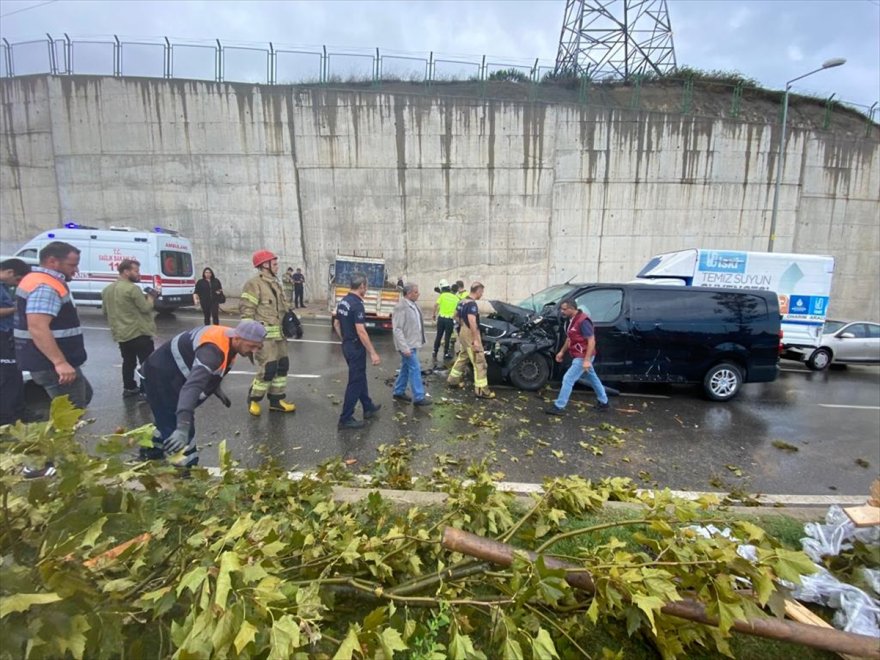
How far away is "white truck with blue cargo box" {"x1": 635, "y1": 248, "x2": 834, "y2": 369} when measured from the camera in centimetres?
1057

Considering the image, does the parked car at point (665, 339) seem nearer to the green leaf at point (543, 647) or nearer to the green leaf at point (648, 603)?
the green leaf at point (648, 603)

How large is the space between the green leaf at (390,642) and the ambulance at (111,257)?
47.5ft

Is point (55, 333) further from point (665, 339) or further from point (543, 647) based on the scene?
point (665, 339)

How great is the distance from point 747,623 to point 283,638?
179cm

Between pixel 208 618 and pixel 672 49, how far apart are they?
26.9m

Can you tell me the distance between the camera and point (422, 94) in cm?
1753

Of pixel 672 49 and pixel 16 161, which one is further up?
pixel 672 49

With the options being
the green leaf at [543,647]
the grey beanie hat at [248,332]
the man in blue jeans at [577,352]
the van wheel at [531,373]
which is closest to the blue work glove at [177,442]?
the grey beanie hat at [248,332]

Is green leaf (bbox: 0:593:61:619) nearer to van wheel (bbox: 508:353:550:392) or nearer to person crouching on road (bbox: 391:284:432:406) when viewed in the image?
person crouching on road (bbox: 391:284:432:406)

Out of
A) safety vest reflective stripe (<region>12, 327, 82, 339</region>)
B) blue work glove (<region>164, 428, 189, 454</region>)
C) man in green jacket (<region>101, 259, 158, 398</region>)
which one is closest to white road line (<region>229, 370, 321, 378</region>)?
man in green jacket (<region>101, 259, 158, 398</region>)

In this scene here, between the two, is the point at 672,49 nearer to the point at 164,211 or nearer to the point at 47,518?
the point at 164,211

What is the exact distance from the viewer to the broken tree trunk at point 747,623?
1700 millimetres

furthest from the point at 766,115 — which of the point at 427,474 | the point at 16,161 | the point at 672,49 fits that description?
the point at 16,161

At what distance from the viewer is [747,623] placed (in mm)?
1729
